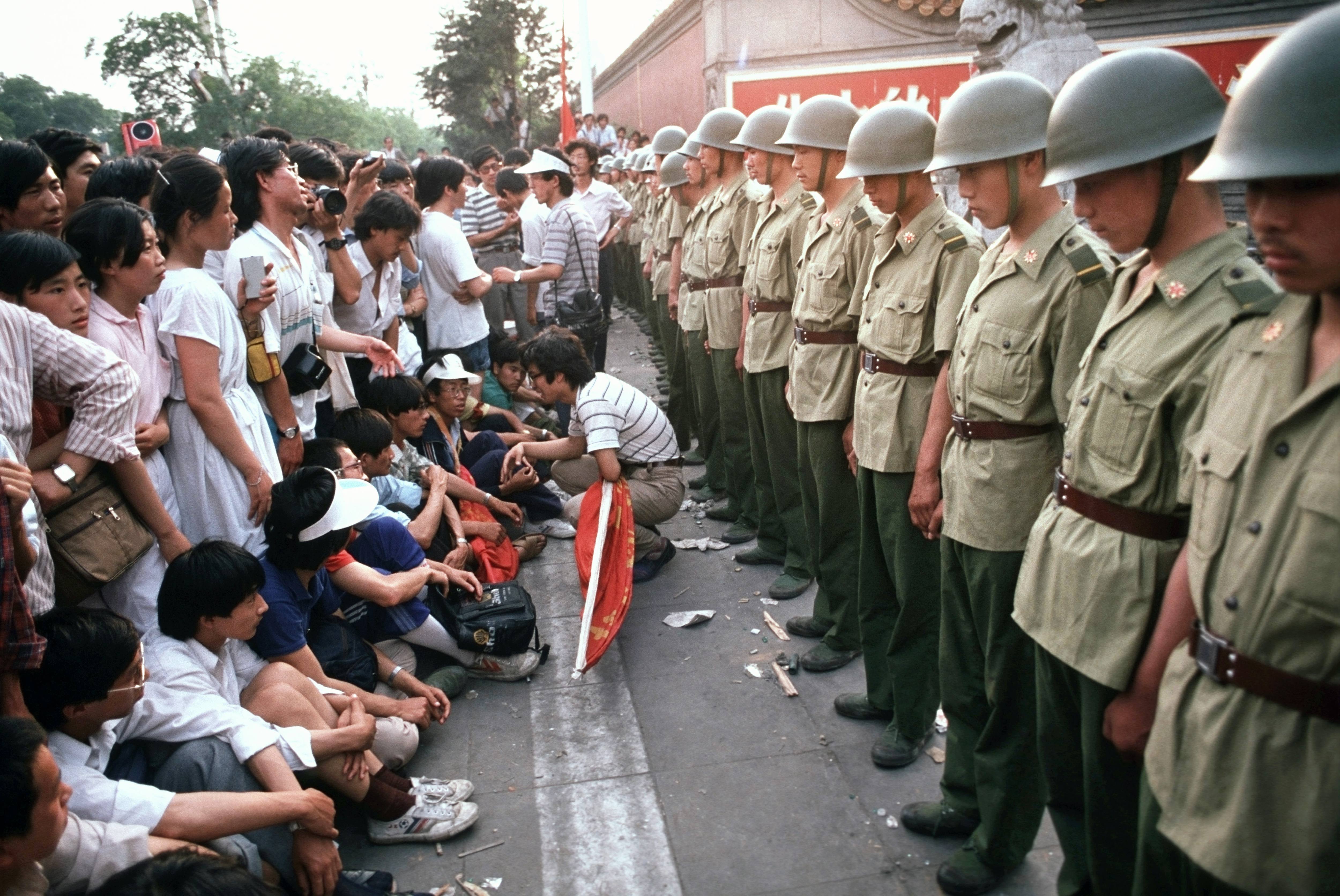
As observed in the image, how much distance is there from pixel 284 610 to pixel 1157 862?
2.52 m

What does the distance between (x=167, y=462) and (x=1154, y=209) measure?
111 inches

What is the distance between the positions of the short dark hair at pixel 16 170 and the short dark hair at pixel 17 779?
1725mm

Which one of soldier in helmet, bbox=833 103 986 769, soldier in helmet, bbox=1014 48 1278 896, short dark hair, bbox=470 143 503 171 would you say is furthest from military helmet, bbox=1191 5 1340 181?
short dark hair, bbox=470 143 503 171

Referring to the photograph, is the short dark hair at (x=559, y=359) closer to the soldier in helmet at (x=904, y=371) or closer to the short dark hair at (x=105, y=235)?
the soldier in helmet at (x=904, y=371)

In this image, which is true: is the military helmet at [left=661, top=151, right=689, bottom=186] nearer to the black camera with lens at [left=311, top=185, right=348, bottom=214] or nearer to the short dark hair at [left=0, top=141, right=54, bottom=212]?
the black camera with lens at [left=311, top=185, right=348, bottom=214]

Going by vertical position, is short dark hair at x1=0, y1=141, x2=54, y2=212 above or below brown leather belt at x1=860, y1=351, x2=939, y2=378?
above

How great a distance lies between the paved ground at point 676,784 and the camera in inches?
114

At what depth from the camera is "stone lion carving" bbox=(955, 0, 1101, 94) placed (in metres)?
6.32

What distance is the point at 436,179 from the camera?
6109 mm

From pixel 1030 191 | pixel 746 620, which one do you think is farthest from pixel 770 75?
pixel 1030 191

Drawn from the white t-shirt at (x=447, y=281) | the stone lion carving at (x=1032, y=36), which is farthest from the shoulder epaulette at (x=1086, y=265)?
the stone lion carving at (x=1032, y=36)

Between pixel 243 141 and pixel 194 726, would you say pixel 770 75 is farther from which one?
pixel 194 726

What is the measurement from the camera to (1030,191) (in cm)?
258

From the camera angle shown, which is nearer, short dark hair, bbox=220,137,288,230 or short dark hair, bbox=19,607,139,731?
short dark hair, bbox=19,607,139,731
